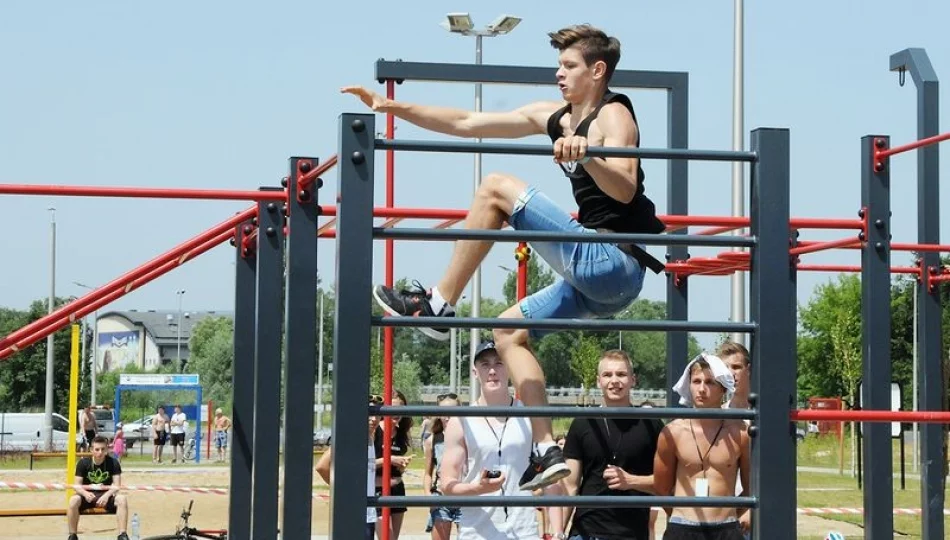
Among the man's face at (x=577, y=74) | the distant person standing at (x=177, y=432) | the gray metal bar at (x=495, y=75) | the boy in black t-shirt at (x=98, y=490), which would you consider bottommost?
the distant person standing at (x=177, y=432)

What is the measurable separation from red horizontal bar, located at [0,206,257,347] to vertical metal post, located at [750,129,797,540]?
264 cm

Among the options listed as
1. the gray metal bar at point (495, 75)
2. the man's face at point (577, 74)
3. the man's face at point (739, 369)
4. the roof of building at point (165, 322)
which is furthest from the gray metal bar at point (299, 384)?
the roof of building at point (165, 322)

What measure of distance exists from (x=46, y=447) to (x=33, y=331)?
3655cm

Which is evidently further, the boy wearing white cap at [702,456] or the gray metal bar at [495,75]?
the gray metal bar at [495,75]

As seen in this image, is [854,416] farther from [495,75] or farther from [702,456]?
[495,75]

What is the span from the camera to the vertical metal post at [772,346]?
393 cm

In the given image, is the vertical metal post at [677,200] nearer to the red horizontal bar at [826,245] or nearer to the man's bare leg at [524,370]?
the red horizontal bar at [826,245]

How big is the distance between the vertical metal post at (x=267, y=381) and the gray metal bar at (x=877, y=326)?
9.12ft

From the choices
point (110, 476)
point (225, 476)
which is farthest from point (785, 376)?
point (225, 476)

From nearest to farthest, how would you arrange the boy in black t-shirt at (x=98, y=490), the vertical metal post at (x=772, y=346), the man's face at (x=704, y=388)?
1. the vertical metal post at (x=772, y=346)
2. the man's face at (x=704, y=388)
3. the boy in black t-shirt at (x=98, y=490)

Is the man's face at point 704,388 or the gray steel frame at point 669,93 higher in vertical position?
the gray steel frame at point 669,93

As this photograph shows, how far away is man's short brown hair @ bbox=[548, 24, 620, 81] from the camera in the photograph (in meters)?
4.45

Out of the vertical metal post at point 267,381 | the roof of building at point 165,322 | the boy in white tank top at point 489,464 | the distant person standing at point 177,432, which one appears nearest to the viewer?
the vertical metal post at point 267,381

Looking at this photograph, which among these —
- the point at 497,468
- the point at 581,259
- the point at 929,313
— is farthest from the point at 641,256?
the point at 929,313
